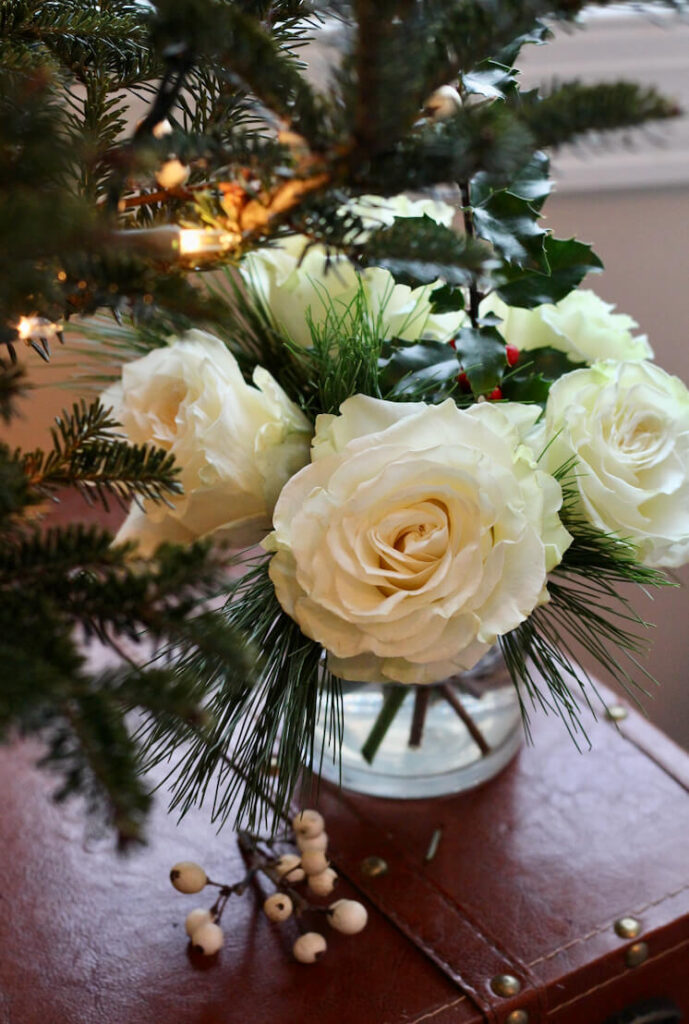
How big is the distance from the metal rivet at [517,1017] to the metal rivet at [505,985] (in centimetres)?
1

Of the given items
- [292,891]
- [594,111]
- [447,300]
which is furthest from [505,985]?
[594,111]

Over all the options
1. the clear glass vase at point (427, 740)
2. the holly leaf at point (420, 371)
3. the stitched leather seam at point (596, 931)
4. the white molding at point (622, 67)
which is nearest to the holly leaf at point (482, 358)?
the holly leaf at point (420, 371)

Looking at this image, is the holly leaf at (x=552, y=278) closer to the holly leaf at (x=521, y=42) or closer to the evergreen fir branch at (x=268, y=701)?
the holly leaf at (x=521, y=42)

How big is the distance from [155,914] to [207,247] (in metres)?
0.44

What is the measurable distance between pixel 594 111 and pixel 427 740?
530mm

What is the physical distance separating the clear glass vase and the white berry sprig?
0.08 metres

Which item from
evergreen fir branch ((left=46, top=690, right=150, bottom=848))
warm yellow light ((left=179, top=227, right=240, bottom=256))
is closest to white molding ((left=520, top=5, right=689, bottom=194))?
warm yellow light ((left=179, top=227, right=240, bottom=256))

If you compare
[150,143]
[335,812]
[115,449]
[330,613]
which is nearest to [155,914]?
[335,812]

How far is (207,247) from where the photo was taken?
0.32 metres

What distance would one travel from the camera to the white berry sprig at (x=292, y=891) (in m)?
0.58

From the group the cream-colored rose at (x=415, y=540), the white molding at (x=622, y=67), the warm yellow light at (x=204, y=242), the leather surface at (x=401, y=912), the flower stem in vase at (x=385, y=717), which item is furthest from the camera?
the white molding at (x=622, y=67)

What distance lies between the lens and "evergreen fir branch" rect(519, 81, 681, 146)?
242 mm

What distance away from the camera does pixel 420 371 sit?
1.81 feet

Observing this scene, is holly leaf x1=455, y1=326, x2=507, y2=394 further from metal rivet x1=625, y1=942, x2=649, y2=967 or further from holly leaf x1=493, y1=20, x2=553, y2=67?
metal rivet x1=625, y1=942, x2=649, y2=967
